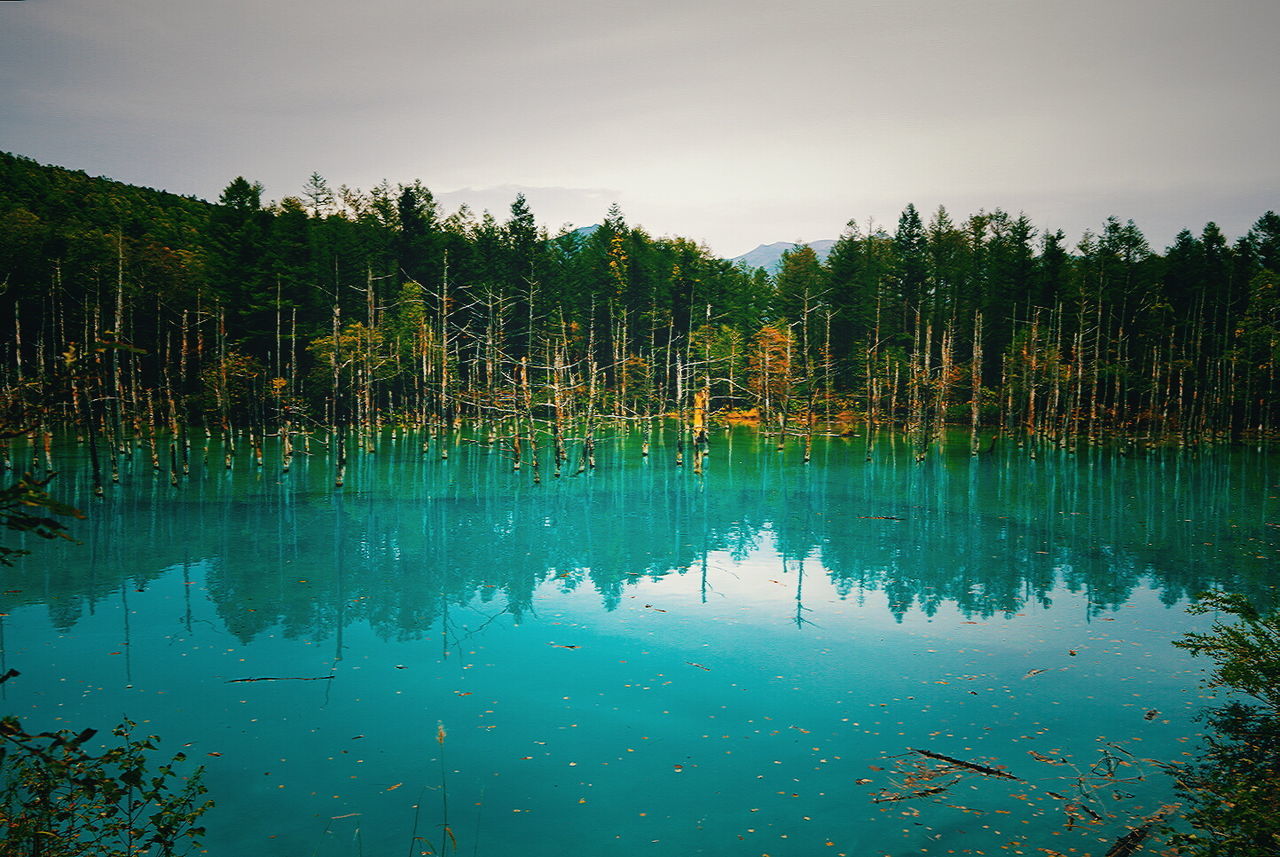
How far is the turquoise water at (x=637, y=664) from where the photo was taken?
34.8 feet

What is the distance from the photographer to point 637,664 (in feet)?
54.2

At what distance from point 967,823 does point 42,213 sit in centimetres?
8490

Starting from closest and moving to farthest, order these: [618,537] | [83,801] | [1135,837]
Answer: [1135,837] → [83,801] → [618,537]

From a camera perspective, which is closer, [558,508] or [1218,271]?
[558,508]

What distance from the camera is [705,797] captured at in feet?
36.2

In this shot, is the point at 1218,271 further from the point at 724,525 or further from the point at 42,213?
the point at 42,213

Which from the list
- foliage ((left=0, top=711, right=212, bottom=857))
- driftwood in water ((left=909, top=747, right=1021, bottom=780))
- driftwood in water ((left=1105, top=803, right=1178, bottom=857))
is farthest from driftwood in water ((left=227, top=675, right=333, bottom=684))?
driftwood in water ((left=1105, top=803, right=1178, bottom=857))

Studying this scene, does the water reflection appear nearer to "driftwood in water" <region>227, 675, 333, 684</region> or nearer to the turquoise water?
the turquoise water

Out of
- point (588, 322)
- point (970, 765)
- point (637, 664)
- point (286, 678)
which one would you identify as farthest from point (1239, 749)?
point (588, 322)

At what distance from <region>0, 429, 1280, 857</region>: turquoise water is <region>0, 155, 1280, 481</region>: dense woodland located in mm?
16524

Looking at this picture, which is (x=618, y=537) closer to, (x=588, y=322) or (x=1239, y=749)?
(x=1239, y=749)

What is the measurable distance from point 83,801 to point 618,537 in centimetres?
1965

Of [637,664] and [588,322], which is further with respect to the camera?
[588,322]

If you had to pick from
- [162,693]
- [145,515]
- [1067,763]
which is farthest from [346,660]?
[145,515]
